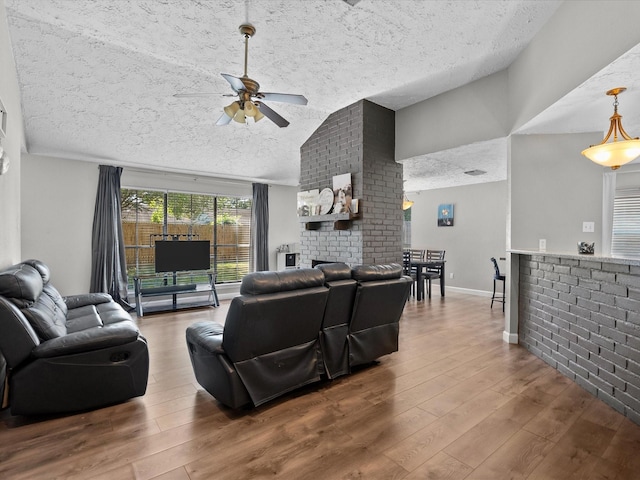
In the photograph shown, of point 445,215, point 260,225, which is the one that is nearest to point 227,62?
point 260,225

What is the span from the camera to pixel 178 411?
2.37 meters

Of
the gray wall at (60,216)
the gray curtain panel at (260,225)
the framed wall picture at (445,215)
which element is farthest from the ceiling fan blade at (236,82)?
the framed wall picture at (445,215)

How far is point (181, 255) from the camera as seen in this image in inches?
233

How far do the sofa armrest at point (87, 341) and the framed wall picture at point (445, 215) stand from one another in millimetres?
7150

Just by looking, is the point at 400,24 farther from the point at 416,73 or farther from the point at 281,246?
the point at 281,246

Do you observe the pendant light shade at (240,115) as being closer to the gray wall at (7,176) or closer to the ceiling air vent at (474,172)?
the gray wall at (7,176)

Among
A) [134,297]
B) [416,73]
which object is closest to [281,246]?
[134,297]

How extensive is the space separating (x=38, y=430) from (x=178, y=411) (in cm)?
83

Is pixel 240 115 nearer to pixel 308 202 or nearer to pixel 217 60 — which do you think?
pixel 217 60

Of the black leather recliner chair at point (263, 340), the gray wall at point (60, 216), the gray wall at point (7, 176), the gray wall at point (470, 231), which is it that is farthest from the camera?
the gray wall at point (470, 231)

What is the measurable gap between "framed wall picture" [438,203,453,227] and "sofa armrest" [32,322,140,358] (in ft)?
23.5

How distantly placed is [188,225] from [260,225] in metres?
1.52

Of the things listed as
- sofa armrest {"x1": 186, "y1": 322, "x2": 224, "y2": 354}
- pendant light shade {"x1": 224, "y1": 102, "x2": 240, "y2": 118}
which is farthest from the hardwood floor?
pendant light shade {"x1": 224, "y1": 102, "x2": 240, "y2": 118}

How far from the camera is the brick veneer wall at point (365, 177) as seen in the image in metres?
4.97
